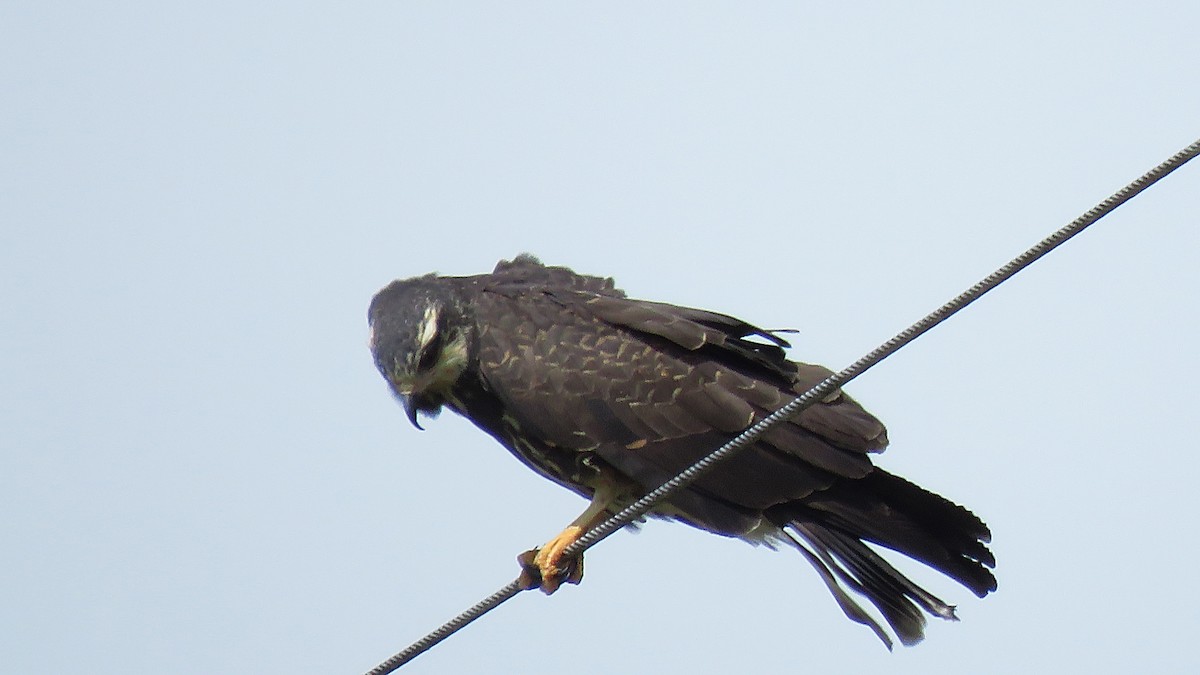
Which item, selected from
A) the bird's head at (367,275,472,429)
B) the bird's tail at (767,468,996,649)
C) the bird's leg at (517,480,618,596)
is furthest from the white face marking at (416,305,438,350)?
the bird's tail at (767,468,996,649)

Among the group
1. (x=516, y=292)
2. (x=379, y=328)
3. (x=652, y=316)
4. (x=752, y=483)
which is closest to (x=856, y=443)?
(x=752, y=483)

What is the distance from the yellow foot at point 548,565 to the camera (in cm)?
645

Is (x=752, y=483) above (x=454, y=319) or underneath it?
underneath

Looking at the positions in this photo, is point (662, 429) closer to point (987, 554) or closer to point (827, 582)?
point (827, 582)

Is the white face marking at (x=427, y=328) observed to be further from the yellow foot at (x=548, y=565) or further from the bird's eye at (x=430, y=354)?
the yellow foot at (x=548, y=565)

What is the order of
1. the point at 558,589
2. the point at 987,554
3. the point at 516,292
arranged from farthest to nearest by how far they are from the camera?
the point at 516,292, the point at 558,589, the point at 987,554

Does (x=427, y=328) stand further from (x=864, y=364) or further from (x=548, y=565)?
(x=864, y=364)

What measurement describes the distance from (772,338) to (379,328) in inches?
71.5

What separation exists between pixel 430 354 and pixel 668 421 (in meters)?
1.11

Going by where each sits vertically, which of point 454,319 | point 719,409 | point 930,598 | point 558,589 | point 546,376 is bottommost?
point 930,598

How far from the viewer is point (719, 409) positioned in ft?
21.6

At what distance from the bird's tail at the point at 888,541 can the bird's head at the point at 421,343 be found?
A: 5.34 feet

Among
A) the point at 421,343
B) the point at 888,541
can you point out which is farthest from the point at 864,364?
the point at 421,343

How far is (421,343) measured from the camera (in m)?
6.69
